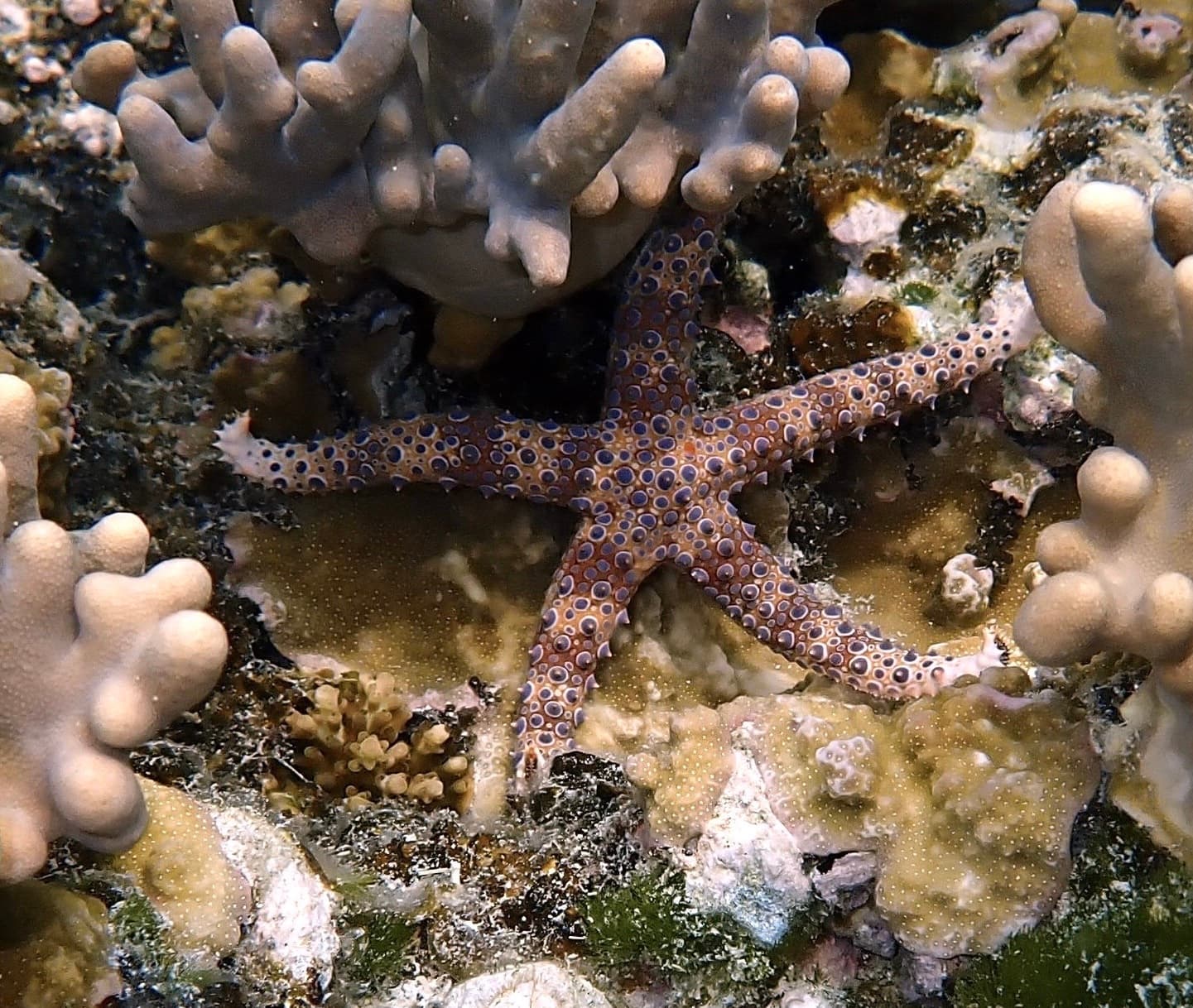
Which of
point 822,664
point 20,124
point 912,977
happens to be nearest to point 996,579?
point 822,664

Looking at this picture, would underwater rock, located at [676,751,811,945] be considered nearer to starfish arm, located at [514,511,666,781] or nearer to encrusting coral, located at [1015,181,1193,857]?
starfish arm, located at [514,511,666,781]

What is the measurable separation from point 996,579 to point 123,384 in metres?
3.34

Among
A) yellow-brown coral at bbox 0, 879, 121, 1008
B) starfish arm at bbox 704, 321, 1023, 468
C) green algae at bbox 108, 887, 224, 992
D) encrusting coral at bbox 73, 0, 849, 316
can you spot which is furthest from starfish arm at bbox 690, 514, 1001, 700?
yellow-brown coral at bbox 0, 879, 121, 1008

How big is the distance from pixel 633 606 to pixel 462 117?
186 centimetres

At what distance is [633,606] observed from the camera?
3820 millimetres

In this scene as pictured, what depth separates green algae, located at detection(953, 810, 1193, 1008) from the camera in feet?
7.93

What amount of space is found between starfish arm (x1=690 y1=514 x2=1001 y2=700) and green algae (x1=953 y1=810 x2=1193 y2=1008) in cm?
85

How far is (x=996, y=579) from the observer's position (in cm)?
366

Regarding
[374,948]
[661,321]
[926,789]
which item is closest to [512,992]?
[374,948]

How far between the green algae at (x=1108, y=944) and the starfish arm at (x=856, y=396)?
1.53 m

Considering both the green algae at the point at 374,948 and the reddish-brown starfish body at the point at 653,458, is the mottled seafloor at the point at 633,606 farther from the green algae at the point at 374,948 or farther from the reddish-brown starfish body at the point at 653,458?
the reddish-brown starfish body at the point at 653,458

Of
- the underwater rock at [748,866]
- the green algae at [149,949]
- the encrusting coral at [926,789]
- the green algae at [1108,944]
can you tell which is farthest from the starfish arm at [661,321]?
the green algae at [149,949]

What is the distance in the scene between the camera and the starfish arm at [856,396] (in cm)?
349

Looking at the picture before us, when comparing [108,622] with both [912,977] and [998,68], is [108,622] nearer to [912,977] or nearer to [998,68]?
Answer: [912,977]
